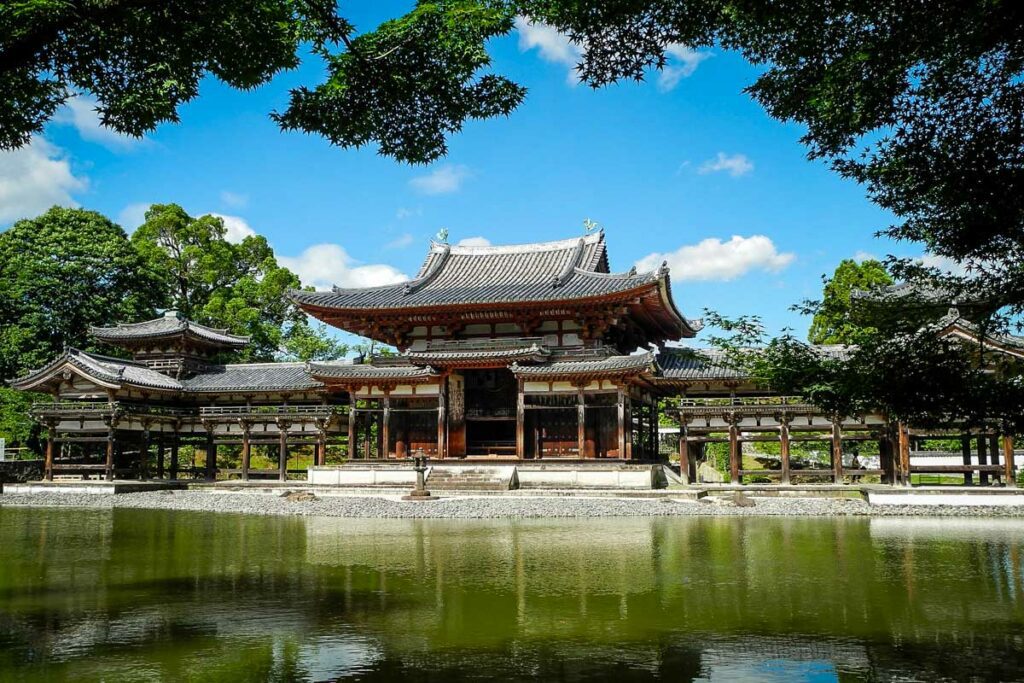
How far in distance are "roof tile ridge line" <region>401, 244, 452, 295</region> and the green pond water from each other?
710 inches

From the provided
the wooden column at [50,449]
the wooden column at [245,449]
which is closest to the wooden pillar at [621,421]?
the wooden column at [245,449]

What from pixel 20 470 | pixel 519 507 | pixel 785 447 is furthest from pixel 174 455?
pixel 785 447

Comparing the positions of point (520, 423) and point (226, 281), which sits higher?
point (226, 281)

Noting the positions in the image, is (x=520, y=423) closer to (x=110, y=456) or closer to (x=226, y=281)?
(x=110, y=456)

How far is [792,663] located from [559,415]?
954 inches

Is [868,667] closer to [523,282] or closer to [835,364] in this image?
[835,364]

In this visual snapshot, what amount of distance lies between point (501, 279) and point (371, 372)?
7497 millimetres

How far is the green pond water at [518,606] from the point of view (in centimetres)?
691

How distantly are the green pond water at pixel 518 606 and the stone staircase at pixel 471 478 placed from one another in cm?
1075

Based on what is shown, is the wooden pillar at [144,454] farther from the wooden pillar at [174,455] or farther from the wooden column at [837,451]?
the wooden column at [837,451]

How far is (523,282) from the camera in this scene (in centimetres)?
3388

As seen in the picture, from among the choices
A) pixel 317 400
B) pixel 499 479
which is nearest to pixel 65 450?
pixel 317 400

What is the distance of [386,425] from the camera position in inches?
1230

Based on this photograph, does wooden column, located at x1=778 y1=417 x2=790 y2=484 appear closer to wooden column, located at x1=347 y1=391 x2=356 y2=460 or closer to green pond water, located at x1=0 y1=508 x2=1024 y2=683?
green pond water, located at x1=0 y1=508 x2=1024 y2=683
